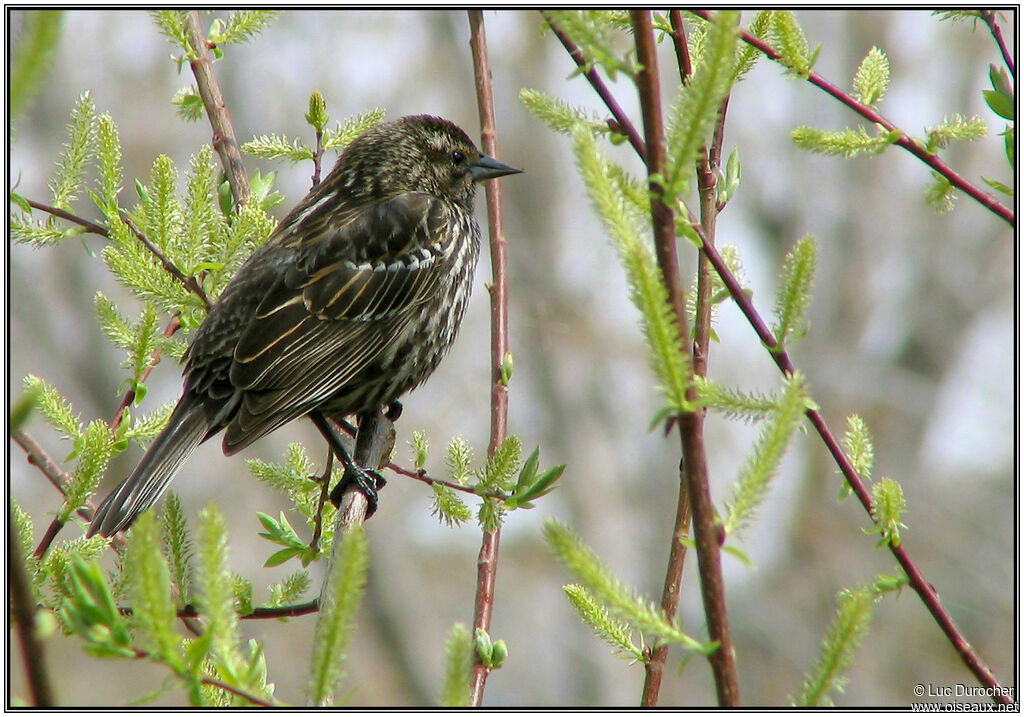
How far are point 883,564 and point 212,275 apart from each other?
1277 centimetres

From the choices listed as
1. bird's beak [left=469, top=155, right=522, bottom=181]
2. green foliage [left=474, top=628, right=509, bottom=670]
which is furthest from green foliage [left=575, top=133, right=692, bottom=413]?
bird's beak [left=469, top=155, right=522, bottom=181]

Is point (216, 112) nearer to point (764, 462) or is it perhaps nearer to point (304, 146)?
point (304, 146)

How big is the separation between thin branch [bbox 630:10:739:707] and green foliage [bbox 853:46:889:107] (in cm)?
107

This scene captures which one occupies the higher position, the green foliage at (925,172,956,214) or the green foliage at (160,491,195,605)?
the green foliage at (925,172,956,214)

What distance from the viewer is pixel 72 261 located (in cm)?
1384

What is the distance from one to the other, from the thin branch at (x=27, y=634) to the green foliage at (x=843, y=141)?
166cm

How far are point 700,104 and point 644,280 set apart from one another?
0.74 ft

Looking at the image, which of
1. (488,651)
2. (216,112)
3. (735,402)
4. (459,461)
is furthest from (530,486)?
(216,112)

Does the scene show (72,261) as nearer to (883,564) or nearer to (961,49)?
(883,564)

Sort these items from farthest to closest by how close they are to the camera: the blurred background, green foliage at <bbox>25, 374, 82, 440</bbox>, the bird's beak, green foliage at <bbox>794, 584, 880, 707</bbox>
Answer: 1. the blurred background
2. the bird's beak
3. green foliage at <bbox>25, 374, 82, 440</bbox>
4. green foliage at <bbox>794, 584, 880, 707</bbox>

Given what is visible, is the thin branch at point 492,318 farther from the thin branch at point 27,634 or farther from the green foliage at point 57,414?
the thin branch at point 27,634

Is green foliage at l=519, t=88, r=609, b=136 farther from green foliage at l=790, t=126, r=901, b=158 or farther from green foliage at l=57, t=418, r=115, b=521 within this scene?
green foliage at l=57, t=418, r=115, b=521

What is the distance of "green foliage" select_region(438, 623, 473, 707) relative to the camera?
122cm

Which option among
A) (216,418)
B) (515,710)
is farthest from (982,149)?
(515,710)
